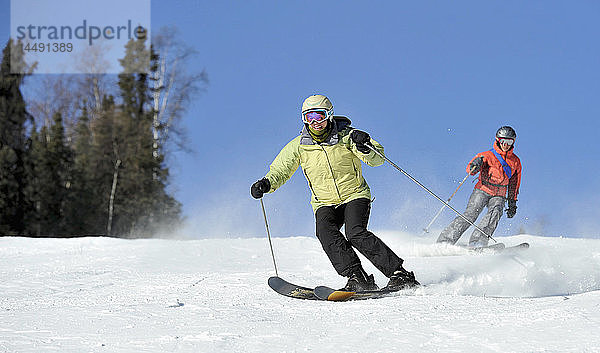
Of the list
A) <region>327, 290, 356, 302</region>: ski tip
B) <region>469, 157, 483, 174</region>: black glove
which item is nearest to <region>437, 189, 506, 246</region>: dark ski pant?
<region>469, 157, 483, 174</region>: black glove

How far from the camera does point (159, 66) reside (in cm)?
2288

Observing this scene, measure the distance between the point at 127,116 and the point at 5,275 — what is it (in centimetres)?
1922

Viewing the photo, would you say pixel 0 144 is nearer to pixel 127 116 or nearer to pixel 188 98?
pixel 127 116

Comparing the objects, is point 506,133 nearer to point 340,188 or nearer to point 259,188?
point 340,188


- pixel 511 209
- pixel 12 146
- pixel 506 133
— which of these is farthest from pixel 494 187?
pixel 12 146

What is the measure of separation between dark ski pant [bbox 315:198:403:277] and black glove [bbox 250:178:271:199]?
0.44 metres

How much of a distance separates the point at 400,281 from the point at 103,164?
68.0ft

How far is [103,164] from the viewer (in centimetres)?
2303

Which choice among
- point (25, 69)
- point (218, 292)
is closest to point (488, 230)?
point (218, 292)

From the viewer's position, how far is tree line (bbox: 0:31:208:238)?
20797mm

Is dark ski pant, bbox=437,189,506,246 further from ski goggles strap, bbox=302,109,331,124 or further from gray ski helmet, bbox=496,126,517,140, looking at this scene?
ski goggles strap, bbox=302,109,331,124

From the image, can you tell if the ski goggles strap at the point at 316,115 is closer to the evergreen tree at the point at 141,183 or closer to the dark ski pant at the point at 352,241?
the dark ski pant at the point at 352,241

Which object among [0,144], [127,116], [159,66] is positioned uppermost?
[159,66]

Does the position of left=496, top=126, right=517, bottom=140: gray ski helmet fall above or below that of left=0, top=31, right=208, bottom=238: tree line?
below
